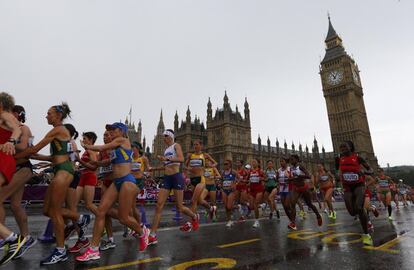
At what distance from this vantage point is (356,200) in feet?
20.0

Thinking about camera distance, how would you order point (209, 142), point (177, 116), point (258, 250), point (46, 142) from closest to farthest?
point (46, 142)
point (258, 250)
point (209, 142)
point (177, 116)

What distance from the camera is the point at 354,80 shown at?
8500 centimetres

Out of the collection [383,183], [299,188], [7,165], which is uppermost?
[383,183]

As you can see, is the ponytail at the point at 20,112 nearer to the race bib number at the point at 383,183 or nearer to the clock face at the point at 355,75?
the race bib number at the point at 383,183

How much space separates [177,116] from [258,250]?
7714 centimetres

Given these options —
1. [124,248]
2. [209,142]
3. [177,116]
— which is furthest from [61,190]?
[177,116]

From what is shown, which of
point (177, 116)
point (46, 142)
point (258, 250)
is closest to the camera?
point (46, 142)

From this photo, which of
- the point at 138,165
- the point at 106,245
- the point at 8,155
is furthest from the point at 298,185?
the point at 8,155

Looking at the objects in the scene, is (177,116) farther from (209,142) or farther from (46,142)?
(46,142)

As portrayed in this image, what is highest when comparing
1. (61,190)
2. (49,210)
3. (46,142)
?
(46,142)

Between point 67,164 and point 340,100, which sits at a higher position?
point 340,100

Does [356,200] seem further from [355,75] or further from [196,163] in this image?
[355,75]

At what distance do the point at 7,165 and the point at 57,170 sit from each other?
2.16 feet

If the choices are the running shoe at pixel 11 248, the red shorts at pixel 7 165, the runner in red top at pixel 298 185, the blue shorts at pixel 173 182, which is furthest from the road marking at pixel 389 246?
the red shorts at pixel 7 165
